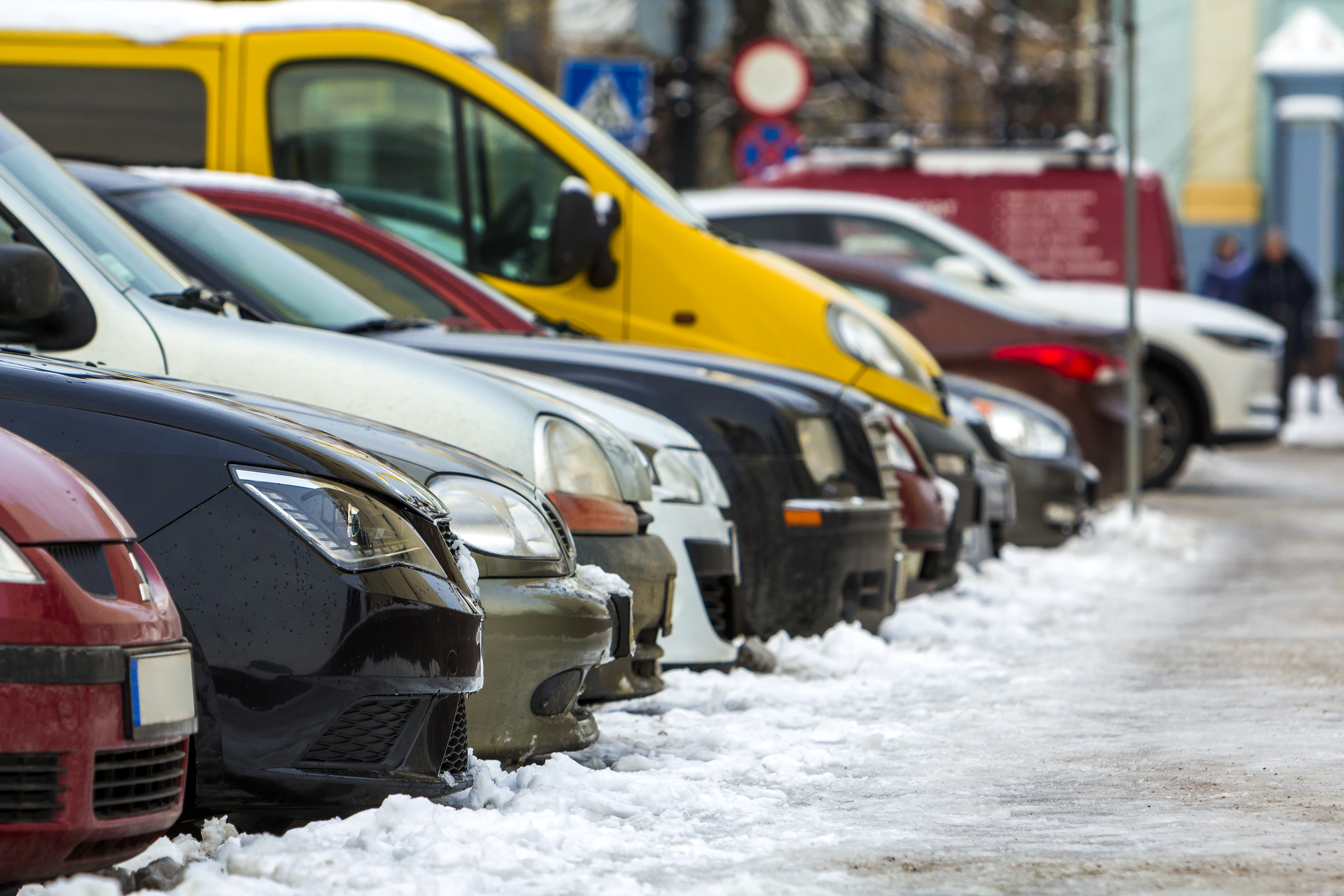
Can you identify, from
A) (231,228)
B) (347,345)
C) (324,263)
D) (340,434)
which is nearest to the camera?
(340,434)

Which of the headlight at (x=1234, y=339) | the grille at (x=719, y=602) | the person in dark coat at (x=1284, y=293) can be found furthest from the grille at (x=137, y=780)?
the person in dark coat at (x=1284, y=293)

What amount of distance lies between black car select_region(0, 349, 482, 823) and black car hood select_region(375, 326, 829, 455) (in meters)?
2.38

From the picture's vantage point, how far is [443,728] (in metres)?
3.91

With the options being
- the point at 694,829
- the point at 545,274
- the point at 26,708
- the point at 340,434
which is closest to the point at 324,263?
the point at 545,274

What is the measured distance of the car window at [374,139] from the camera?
8.73m

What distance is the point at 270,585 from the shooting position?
362cm

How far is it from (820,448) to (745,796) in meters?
2.20

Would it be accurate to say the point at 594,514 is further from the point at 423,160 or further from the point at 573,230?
the point at 423,160

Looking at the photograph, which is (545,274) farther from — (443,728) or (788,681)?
(443,728)

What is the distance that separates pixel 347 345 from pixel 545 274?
3.51 meters

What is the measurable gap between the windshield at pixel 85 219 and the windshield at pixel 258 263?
1.73ft

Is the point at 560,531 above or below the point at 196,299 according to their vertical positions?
below

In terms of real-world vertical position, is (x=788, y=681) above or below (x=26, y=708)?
below

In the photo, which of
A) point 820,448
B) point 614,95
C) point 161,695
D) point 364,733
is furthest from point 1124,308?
point 161,695
